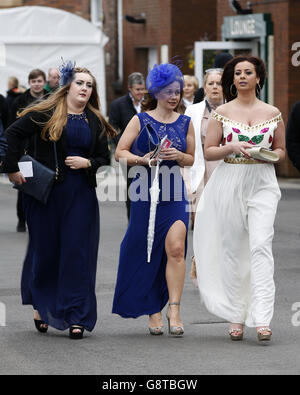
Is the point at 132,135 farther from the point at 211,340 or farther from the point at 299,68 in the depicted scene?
the point at 299,68

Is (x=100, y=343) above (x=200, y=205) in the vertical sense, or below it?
below

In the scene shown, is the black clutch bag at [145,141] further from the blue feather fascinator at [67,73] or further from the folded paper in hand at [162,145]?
the blue feather fascinator at [67,73]

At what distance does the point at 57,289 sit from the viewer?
26.0 feet

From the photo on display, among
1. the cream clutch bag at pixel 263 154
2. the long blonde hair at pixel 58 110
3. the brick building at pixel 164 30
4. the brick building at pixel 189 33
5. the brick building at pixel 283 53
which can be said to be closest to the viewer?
the cream clutch bag at pixel 263 154

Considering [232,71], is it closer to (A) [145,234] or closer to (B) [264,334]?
(A) [145,234]

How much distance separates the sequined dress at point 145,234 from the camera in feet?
25.8

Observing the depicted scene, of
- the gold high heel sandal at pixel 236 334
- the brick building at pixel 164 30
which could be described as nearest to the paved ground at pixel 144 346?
the gold high heel sandal at pixel 236 334

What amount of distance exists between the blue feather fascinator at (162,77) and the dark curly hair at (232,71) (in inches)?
12.7

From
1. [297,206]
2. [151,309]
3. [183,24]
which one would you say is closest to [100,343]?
[151,309]

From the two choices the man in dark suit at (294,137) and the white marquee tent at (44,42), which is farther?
the white marquee tent at (44,42)

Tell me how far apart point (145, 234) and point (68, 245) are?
54 cm

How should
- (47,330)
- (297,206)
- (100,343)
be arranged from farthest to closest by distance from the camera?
(297,206) → (47,330) → (100,343)

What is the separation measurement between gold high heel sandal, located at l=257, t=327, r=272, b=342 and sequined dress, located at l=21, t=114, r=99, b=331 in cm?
114

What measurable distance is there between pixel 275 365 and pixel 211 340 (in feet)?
2.99
